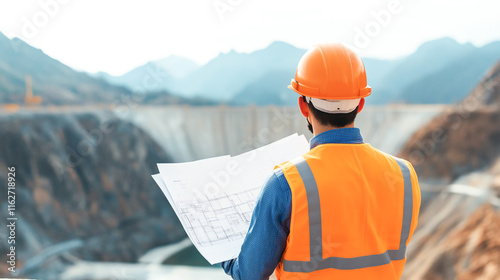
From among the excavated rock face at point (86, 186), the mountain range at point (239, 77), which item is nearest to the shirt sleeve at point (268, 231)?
the excavated rock face at point (86, 186)

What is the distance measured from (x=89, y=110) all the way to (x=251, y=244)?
55.1 ft

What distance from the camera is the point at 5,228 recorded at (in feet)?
47.6

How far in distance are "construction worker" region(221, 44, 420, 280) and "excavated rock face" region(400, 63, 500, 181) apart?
1302 centimetres

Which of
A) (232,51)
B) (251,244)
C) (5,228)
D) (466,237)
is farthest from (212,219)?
(232,51)

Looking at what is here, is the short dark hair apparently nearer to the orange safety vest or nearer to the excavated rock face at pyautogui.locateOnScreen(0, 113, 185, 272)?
the orange safety vest

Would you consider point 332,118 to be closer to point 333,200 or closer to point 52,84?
point 333,200

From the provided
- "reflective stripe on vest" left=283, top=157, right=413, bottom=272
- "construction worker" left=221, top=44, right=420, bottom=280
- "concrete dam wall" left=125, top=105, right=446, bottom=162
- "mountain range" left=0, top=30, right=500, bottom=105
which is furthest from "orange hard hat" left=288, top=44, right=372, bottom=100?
"mountain range" left=0, top=30, right=500, bottom=105

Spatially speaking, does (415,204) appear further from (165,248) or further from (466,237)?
(165,248)

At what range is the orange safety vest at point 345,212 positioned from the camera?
0.69 metres

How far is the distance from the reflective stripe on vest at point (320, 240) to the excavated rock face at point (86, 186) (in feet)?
46.7

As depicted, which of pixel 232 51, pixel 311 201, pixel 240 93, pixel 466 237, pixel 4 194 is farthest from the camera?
pixel 232 51

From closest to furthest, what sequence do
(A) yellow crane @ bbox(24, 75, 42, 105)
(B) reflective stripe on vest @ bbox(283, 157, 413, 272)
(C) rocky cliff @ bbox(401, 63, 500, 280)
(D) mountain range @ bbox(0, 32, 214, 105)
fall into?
1. (B) reflective stripe on vest @ bbox(283, 157, 413, 272)
2. (C) rocky cliff @ bbox(401, 63, 500, 280)
3. (A) yellow crane @ bbox(24, 75, 42, 105)
4. (D) mountain range @ bbox(0, 32, 214, 105)

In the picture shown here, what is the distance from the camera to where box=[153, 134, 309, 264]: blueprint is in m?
0.83

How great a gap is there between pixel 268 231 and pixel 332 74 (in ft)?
1.00
